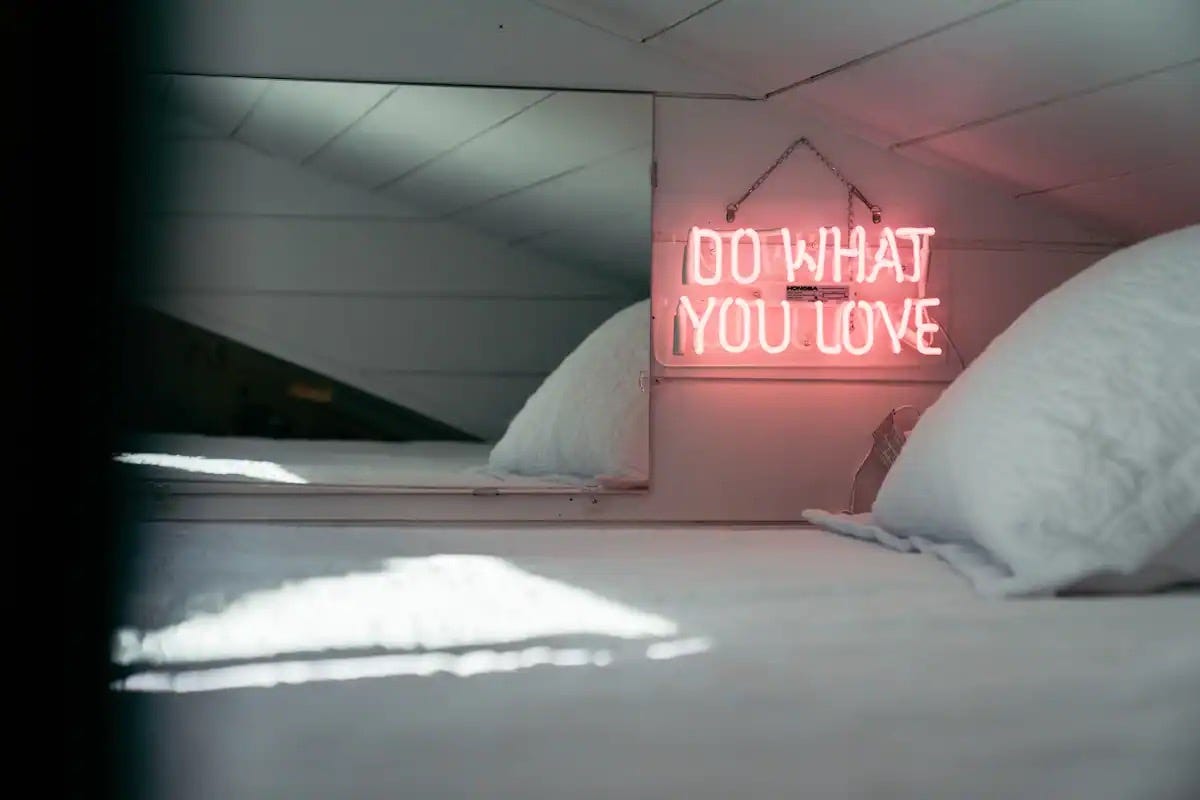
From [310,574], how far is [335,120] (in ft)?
4.03

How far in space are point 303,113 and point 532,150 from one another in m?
0.44

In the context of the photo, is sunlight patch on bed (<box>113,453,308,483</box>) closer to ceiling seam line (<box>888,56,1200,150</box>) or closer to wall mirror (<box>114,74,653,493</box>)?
wall mirror (<box>114,74,653,493</box>)

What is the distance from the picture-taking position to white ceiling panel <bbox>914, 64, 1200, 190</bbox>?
6.25 ft

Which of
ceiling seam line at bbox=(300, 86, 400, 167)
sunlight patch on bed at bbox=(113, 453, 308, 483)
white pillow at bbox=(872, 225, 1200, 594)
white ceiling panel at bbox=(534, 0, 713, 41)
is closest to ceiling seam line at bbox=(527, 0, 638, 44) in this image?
white ceiling panel at bbox=(534, 0, 713, 41)

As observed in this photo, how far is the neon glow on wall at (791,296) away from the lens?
2.42 metres

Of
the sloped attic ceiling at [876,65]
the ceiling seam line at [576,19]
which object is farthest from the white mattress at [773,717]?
the ceiling seam line at [576,19]

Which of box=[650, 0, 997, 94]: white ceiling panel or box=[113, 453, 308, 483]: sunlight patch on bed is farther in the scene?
box=[113, 453, 308, 483]: sunlight patch on bed

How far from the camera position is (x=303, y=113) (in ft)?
7.70

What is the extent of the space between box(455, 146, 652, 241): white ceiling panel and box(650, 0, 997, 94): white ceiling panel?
234 mm

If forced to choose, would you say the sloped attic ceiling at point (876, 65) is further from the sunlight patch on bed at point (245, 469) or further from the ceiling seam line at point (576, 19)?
the sunlight patch on bed at point (245, 469)

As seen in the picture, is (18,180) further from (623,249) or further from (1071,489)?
(623,249)

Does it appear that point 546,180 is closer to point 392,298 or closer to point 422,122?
point 422,122

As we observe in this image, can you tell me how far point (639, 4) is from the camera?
2268 millimetres

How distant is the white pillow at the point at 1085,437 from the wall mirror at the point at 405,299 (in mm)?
922
